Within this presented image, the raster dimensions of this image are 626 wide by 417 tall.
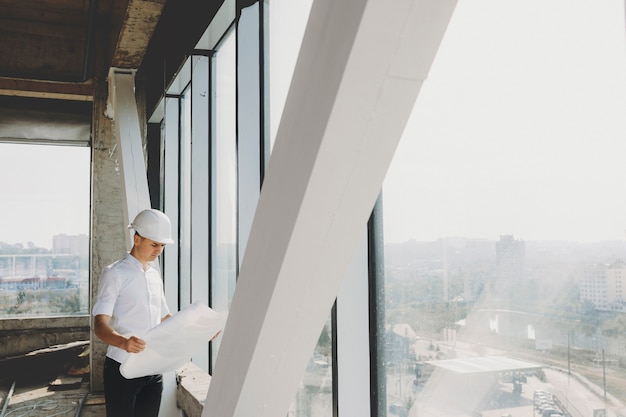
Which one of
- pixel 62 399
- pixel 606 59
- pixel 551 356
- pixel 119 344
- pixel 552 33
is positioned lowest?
pixel 62 399

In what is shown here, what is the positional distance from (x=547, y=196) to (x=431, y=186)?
567 millimetres

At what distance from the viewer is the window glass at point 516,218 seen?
1.39 m

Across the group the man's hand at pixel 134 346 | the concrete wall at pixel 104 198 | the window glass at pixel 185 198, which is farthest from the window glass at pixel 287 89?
the concrete wall at pixel 104 198

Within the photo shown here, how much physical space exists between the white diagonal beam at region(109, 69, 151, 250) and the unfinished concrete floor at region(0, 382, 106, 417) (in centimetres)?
190

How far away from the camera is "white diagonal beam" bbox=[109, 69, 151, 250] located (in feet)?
19.2

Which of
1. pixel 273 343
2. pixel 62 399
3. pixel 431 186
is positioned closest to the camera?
pixel 273 343

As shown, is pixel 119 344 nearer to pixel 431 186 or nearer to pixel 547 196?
pixel 431 186

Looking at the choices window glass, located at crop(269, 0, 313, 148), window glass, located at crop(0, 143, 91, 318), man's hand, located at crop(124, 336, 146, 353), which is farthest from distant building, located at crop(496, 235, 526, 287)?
window glass, located at crop(0, 143, 91, 318)

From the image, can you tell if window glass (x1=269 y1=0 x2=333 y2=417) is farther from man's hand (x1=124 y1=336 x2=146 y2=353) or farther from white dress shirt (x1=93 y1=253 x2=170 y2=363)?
white dress shirt (x1=93 y1=253 x2=170 y2=363)

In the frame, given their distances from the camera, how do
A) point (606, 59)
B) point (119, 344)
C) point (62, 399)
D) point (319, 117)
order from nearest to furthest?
point (319, 117) < point (606, 59) < point (119, 344) < point (62, 399)

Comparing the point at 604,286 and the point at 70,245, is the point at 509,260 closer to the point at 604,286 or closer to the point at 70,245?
the point at 604,286

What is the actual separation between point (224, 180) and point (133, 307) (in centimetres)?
143

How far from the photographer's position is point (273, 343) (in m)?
1.22

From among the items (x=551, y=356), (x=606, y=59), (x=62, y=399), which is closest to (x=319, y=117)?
(x=606, y=59)
